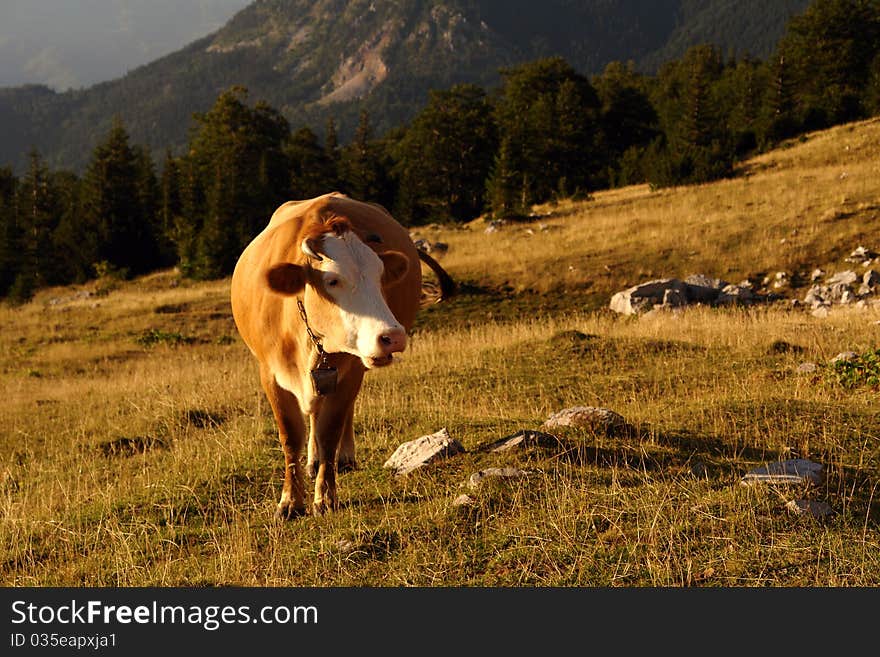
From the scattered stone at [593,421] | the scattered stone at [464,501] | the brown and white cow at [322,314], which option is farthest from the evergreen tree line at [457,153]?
the scattered stone at [464,501]

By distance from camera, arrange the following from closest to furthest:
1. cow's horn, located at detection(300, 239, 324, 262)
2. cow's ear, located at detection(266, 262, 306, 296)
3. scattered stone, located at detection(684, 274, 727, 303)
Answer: cow's horn, located at detection(300, 239, 324, 262)
cow's ear, located at detection(266, 262, 306, 296)
scattered stone, located at detection(684, 274, 727, 303)

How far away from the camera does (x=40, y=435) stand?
12.9 metres

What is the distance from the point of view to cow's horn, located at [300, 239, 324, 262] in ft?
18.9

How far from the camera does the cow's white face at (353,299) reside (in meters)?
5.43

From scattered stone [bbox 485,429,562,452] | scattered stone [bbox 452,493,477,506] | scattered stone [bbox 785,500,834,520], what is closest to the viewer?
scattered stone [bbox 785,500,834,520]

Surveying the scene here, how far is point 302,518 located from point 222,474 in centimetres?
191

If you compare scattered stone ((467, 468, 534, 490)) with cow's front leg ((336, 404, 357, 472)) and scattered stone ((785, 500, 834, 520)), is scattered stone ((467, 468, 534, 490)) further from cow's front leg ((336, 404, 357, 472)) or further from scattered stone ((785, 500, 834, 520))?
scattered stone ((785, 500, 834, 520))

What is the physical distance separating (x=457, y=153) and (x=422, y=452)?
215 feet

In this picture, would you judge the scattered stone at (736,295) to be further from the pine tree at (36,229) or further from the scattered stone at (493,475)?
the pine tree at (36,229)

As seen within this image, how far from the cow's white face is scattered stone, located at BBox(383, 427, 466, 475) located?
2.29 m

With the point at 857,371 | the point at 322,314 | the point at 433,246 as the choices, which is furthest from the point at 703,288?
the point at 322,314

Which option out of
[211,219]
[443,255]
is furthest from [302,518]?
[211,219]

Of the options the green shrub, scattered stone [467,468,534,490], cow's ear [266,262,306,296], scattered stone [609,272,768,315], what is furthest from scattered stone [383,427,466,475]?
scattered stone [609,272,768,315]

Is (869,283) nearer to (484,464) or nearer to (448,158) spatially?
(484,464)
